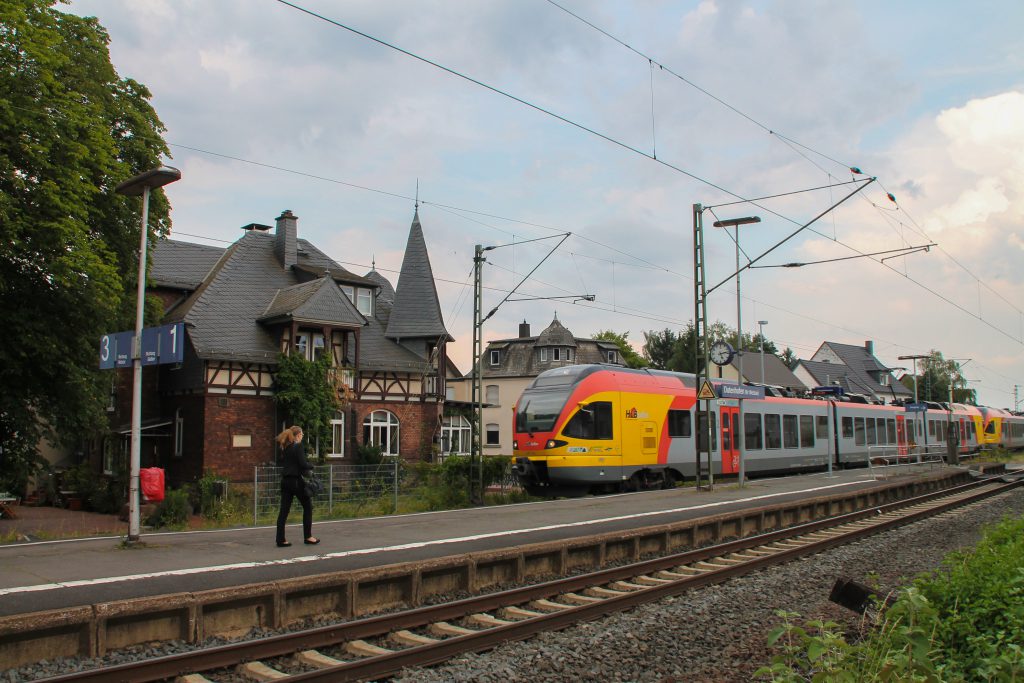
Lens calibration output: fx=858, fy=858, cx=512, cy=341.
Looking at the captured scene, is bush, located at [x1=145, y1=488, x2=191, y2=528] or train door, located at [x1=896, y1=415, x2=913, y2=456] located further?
train door, located at [x1=896, y1=415, x2=913, y2=456]

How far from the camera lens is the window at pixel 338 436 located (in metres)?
32.7

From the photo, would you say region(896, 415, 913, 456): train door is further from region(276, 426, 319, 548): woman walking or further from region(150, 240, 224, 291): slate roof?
region(276, 426, 319, 548): woman walking

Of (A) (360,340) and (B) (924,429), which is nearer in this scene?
(A) (360,340)

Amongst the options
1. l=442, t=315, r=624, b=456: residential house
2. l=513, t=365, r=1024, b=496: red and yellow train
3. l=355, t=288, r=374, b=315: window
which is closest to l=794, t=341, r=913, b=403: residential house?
l=442, t=315, r=624, b=456: residential house

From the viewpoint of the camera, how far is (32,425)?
22.0 meters

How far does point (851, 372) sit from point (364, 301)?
64330mm

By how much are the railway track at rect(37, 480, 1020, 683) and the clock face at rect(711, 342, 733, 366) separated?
→ 35.1ft

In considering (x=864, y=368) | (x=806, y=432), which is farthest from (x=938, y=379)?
(x=806, y=432)

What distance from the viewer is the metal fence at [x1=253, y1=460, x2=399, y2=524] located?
17156mm

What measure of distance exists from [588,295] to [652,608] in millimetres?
14785

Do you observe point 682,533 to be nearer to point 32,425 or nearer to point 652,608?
point 652,608

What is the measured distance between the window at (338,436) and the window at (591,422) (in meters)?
14.0

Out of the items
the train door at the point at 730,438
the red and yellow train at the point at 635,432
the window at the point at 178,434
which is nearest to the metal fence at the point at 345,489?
the red and yellow train at the point at 635,432

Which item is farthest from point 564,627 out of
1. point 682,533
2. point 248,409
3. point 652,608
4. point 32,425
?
point 248,409
